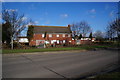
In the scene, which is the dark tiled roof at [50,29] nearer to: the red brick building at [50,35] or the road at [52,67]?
the red brick building at [50,35]

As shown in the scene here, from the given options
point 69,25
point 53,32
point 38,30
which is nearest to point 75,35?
point 69,25

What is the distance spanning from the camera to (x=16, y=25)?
22203mm

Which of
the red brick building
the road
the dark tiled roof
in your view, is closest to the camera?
the road

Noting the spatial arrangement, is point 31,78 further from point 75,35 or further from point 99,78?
point 75,35

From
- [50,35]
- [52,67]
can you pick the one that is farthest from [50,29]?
[52,67]

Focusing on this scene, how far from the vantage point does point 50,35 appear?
135 ft

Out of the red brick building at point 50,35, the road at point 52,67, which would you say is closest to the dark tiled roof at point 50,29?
the red brick building at point 50,35

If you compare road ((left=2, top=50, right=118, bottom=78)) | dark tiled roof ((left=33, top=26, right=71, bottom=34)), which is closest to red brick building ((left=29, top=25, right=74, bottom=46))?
dark tiled roof ((left=33, top=26, right=71, bottom=34))

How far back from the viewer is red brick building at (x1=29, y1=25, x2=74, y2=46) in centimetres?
3959

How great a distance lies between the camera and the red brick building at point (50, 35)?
130ft

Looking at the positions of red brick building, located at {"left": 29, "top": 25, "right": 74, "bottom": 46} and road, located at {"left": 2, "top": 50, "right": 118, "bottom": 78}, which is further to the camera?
red brick building, located at {"left": 29, "top": 25, "right": 74, "bottom": 46}

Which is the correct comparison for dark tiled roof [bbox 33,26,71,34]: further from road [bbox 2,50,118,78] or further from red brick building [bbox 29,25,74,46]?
road [bbox 2,50,118,78]

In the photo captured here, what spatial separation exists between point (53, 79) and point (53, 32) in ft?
120

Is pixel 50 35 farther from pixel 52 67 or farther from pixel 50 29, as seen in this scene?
pixel 52 67
